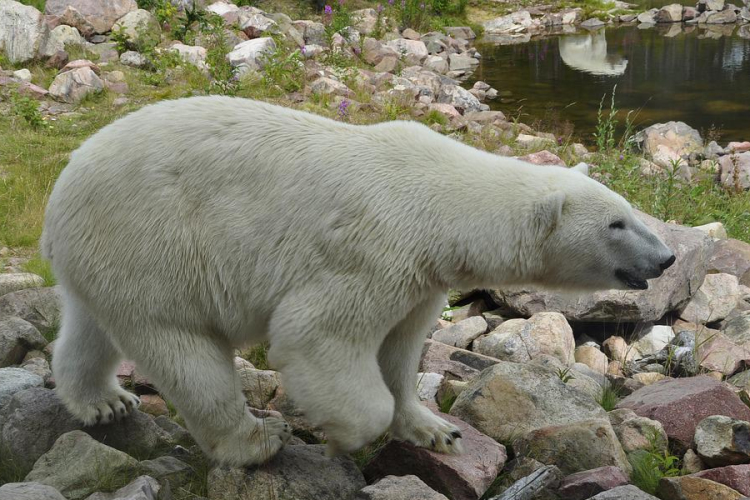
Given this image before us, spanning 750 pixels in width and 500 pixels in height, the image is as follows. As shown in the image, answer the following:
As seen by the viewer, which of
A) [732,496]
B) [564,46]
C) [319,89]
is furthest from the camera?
[564,46]

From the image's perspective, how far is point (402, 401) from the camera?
461 cm

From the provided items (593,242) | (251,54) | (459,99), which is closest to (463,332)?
(593,242)

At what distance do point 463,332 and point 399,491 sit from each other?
10.6 ft

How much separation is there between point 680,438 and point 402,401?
157 cm

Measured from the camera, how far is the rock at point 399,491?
379cm

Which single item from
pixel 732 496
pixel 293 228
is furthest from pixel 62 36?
pixel 732 496

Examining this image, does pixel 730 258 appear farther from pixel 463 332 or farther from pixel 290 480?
pixel 290 480

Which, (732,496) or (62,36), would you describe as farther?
(62,36)

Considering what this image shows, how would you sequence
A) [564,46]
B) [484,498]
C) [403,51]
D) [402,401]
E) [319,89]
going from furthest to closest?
[564,46] → [403,51] → [319,89] → [402,401] → [484,498]

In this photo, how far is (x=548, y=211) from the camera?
4027 mm

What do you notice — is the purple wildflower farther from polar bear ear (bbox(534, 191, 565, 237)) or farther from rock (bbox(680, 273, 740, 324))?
polar bear ear (bbox(534, 191, 565, 237))

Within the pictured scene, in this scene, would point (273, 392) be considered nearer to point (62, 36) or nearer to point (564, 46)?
point (62, 36)

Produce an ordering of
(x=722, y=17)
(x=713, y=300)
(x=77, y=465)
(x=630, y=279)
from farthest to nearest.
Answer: (x=722, y=17) → (x=713, y=300) → (x=630, y=279) → (x=77, y=465)

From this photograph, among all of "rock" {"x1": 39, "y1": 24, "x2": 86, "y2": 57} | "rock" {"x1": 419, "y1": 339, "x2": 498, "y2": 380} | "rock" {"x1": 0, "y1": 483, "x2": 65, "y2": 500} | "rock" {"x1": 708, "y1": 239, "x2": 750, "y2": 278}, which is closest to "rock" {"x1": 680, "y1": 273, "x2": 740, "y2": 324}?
"rock" {"x1": 708, "y1": 239, "x2": 750, "y2": 278}
